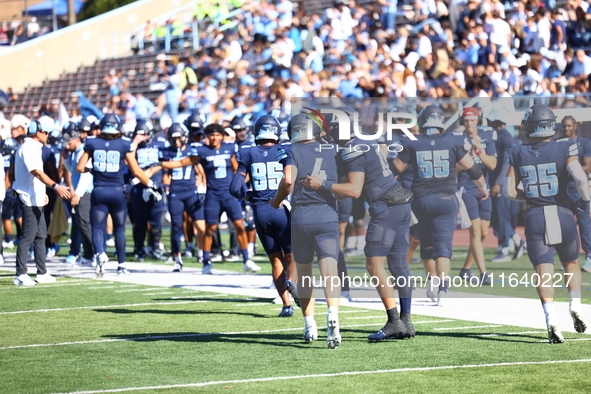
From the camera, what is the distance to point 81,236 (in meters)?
15.0

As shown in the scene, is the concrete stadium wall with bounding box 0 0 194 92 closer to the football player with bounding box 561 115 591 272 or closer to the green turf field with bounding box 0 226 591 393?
the green turf field with bounding box 0 226 591 393

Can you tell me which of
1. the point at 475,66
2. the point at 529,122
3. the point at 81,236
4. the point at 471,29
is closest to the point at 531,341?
the point at 529,122

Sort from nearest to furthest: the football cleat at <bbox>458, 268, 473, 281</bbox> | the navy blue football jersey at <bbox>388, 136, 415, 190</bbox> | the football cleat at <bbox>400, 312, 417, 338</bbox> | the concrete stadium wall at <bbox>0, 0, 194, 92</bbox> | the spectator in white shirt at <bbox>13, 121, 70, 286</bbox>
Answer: the football cleat at <bbox>400, 312, 417, 338</bbox>, the navy blue football jersey at <bbox>388, 136, 415, 190</bbox>, the football cleat at <bbox>458, 268, 473, 281</bbox>, the spectator in white shirt at <bbox>13, 121, 70, 286</bbox>, the concrete stadium wall at <bbox>0, 0, 194, 92</bbox>

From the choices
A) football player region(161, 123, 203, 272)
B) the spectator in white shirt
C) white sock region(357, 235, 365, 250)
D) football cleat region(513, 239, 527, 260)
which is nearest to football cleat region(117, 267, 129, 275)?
football player region(161, 123, 203, 272)

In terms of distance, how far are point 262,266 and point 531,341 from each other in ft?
22.5

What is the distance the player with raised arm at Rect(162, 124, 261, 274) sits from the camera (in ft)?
43.6

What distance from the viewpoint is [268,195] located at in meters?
9.71

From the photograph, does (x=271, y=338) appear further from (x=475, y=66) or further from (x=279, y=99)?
(x=279, y=99)

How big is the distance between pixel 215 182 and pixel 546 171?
6.18 metres

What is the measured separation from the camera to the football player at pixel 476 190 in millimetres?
11047

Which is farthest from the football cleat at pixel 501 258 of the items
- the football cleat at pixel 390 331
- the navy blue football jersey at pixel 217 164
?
the football cleat at pixel 390 331

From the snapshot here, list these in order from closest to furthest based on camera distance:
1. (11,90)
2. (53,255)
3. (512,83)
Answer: (53,255)
(512,83)
(11,90)

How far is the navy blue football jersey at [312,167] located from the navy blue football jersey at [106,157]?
538 centimetres

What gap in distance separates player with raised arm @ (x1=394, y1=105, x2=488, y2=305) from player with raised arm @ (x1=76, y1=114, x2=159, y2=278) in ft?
14.7
